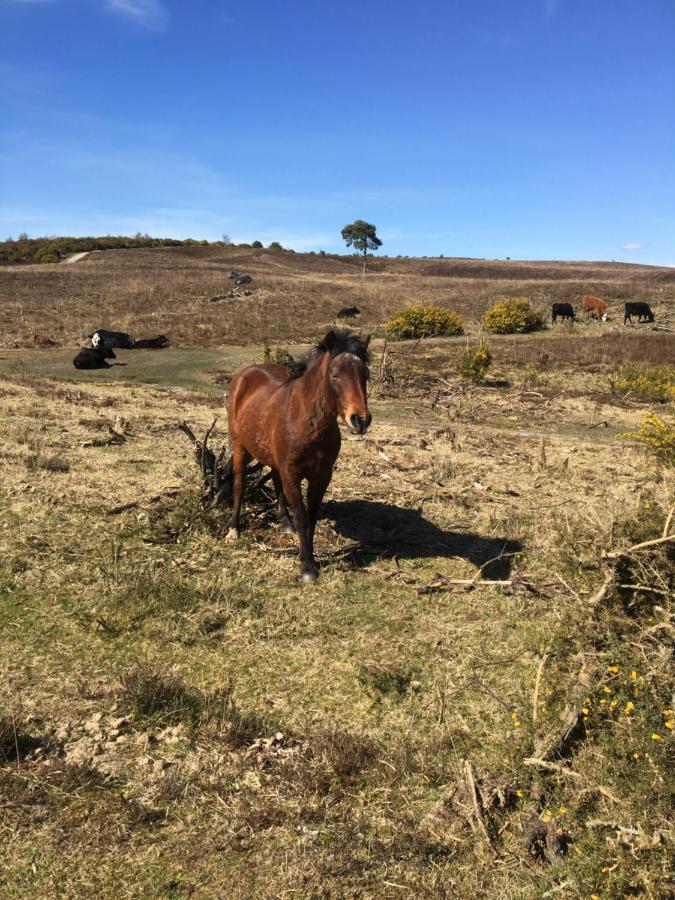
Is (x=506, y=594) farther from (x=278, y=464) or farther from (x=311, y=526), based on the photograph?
(x=278, y=464)

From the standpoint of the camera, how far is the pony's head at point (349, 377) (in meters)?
5.30

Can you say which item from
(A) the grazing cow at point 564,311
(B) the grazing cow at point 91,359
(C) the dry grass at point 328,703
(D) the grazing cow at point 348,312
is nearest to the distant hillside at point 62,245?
(D) the grazing cow at point 348,312

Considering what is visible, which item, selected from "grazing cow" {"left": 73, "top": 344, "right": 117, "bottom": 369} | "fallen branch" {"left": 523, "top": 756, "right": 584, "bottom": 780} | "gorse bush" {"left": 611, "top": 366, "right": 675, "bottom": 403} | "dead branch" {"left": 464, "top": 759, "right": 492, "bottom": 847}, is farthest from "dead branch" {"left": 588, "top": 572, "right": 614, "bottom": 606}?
"grazing cow" {"left": 73, "top": 344, "right": 117, "bottom": 369}

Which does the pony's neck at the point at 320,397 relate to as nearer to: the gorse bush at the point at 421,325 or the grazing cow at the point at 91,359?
the grazing cow at the point at 91,359

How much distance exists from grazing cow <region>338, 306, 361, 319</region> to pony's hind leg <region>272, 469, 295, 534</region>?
3634 centimetres

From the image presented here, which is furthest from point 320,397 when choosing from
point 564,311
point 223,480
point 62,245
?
point 62,245

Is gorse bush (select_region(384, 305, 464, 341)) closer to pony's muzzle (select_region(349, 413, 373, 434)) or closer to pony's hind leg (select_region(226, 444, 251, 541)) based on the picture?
pony's hind leg (select_region(226, 444, 251, 541))

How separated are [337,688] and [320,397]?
9.03 ft

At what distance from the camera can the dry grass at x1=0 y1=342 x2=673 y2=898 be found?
306 centimetres

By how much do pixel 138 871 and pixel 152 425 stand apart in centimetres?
1218

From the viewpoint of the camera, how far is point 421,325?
35.3m

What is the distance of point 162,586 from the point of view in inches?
240

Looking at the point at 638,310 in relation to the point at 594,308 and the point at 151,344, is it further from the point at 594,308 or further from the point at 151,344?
the point at 151,344

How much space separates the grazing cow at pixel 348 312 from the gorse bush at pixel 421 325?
8.18 m
